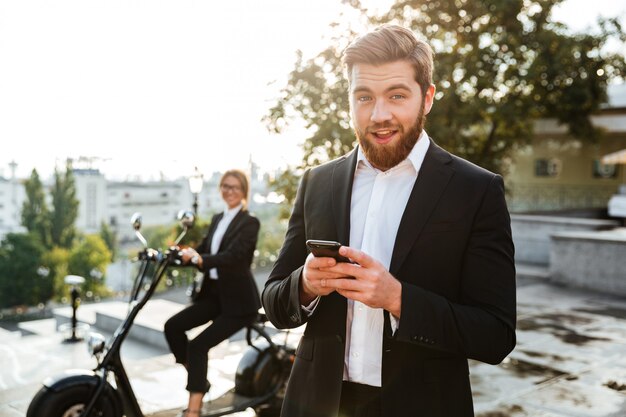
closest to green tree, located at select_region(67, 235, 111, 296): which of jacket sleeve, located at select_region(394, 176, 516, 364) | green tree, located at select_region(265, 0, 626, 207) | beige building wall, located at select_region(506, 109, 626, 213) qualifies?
beige building wall, located at select_region(506, 109, 626, 213)

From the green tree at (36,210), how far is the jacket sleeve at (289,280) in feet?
304

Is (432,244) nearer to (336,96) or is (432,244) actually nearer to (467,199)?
(467,199)

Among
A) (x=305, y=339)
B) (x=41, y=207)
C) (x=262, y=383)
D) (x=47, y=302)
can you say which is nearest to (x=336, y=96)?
(x=262, y=383)

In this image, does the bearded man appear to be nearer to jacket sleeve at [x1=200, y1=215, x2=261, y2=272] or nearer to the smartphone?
the smartphone

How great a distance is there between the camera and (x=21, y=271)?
75.4 metres

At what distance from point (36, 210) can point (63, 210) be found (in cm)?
360

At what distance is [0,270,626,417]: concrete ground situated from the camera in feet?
17.0

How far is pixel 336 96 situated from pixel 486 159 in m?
7.03

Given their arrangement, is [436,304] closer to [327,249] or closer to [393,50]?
[327,249]

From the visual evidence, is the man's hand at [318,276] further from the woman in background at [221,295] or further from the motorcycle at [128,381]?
the woman in background at [221,295]

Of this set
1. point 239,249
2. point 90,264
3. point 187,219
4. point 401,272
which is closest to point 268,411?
point 239,249

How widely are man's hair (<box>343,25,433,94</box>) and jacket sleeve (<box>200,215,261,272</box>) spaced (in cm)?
304

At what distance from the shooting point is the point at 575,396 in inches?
210

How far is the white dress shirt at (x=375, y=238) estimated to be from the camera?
1741 mm
